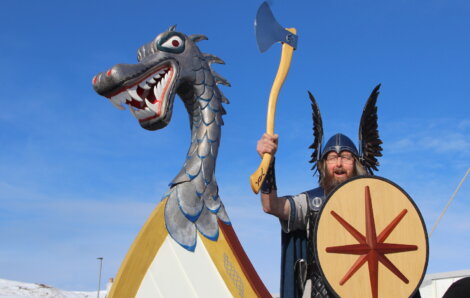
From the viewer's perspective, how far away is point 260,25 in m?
2.90

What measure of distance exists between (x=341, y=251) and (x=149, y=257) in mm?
981

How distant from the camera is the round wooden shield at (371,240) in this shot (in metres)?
2.64

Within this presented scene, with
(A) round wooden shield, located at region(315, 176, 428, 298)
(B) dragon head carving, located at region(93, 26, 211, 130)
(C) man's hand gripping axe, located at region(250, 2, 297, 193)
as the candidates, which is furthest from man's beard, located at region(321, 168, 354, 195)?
(B) dragon head carving, located at region(93, 26, 211, 130)

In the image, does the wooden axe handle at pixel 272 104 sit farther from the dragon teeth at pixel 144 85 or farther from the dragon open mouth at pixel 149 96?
the dragon teeth at pixel 144 85

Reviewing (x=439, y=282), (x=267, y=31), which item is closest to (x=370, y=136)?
(x=267, y=31)

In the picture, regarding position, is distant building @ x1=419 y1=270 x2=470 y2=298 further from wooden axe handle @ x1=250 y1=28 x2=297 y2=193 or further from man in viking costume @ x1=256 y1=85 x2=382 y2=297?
wooden axe handle @ x1=250 y1=28 x2=297 y2=193

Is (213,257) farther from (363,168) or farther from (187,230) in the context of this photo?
(363,168)

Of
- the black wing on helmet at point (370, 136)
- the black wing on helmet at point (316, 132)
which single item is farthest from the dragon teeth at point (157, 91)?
the black wing on helmet at point (370, 136)

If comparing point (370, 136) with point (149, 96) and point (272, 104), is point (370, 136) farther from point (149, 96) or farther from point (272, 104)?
point (149, 96)

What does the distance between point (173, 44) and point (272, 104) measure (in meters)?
0.72

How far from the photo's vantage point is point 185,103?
10.7ft

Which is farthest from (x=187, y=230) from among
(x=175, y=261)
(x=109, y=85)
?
(x=109, y=85)

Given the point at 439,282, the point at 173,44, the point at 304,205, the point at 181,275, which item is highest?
the point at 173,44

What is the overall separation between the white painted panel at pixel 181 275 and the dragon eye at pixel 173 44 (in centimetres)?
112
